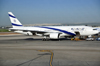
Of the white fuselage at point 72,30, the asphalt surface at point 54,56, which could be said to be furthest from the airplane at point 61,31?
the asphalt surface at point 54,56

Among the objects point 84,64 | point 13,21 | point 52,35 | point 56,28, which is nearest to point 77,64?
point 84,64

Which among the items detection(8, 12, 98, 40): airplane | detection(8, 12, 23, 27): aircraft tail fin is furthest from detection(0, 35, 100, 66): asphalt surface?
detection(8, 12, 23, 27): aircraft tail fin

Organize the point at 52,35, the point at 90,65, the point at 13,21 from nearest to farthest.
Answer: the point at 90,65 → the point at 52,35 → the point at 13,21

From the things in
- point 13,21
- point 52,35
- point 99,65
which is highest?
point 13,21

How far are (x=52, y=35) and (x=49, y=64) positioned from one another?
21.2 meters

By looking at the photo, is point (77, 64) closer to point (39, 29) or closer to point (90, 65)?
point (90, 65)

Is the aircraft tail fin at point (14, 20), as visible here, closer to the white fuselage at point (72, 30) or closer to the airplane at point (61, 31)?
the airplane at point (61, 31)

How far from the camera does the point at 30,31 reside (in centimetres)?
3441

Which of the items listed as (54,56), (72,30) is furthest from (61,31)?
(54,56)

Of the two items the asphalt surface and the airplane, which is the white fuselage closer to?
the airplane

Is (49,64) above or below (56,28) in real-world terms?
below

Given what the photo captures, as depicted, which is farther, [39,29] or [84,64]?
[39,29]

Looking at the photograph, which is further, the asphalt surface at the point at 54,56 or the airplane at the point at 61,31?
the airplane at the point at 61,31

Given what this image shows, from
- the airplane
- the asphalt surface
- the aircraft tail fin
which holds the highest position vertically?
the aircraft tail fin
